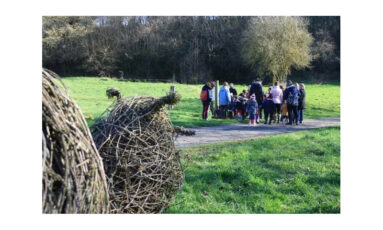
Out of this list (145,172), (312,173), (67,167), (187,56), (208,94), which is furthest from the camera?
(187,56)

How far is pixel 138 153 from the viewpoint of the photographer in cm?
488

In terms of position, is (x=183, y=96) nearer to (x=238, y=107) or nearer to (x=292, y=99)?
(x=238, y=107)

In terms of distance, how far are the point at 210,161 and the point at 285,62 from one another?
19.0m

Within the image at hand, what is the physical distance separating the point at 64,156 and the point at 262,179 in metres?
4.84

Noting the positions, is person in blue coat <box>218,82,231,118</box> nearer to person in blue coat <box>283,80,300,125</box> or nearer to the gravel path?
the gravel path

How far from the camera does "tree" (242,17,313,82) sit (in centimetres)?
2403

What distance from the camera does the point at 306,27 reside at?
26.2 metres

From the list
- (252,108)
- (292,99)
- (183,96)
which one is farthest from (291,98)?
(183,96)

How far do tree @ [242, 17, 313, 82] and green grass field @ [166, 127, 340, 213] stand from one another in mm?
14747

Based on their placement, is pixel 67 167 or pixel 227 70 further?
pixel 227 70

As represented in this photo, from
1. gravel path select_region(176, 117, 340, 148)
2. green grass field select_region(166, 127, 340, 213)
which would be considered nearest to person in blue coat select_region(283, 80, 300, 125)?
gravel path select_region(176, 117, 340, 148)

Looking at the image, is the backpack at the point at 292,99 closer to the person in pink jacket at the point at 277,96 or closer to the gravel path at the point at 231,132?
the person in pink jacket at the point at 277,96
